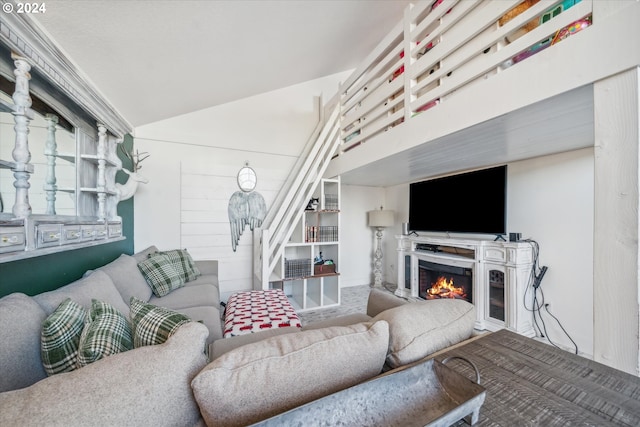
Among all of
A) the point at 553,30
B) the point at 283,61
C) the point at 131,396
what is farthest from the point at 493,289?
A: the point at 283,61

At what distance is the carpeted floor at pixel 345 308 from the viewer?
9.69 feet

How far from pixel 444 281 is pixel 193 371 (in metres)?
3.17

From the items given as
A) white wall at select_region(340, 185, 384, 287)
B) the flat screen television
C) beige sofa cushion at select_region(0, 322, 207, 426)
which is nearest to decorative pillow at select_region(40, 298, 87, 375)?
beige sofa cushion at select_region(0, 322, 207, 426)

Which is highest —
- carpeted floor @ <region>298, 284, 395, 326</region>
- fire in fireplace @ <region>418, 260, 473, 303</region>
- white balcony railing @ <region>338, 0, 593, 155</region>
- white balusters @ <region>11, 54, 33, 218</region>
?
white balcony railing @ <region>338, 0, 593, 155</region>

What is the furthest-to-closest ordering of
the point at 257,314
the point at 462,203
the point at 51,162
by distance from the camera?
the point at 462,203 → the point at 257,314 → the point at 51,162

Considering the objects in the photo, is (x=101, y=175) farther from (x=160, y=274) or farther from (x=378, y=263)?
(x=378, y=263)

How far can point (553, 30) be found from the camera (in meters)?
1.24

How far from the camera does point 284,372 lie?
2.11 ft

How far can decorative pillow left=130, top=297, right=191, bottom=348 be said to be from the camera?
2.67ft

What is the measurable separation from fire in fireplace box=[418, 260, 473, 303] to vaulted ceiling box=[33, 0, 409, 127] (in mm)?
3011

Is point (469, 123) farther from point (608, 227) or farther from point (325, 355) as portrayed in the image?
point (325, 355)

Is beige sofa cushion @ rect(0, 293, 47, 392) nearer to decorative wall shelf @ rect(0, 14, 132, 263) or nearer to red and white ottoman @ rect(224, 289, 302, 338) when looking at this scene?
decorative wall shelf @ rect(0, 14, 132, 263)

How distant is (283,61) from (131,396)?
323 centimetres

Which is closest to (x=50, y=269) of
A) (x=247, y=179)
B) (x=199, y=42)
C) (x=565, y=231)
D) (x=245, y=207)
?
(x=199, y=42)
